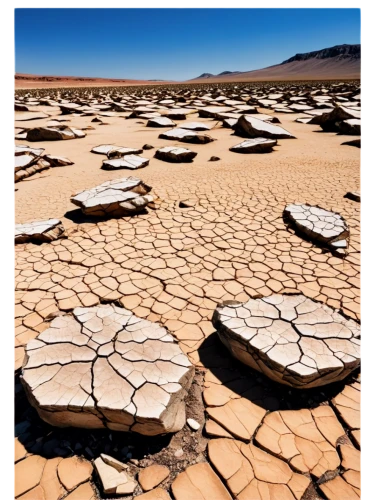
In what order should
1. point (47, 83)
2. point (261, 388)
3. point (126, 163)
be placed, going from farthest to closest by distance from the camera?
1. point (47, 83)
2. point (126, 163)
3. point (261, 388)

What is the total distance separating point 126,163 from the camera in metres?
5.25

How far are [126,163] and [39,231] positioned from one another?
269 cm

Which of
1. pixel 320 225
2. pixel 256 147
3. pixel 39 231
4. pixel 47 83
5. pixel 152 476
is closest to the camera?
pixel 152 476

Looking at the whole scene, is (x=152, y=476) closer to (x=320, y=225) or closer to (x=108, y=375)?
(x=108, y=375)

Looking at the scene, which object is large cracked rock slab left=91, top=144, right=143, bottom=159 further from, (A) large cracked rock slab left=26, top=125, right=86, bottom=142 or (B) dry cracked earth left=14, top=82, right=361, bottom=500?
(B) dry cracked earth left=14, top=82, right=361, bottom=500

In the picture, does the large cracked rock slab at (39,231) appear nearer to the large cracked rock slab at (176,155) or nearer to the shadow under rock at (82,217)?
the shadow under rock at (82,217)

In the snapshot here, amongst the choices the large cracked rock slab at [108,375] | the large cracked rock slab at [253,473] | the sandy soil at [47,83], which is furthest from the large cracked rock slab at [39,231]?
the sandy soil at [47,83]

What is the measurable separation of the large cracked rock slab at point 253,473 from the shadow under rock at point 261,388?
24cm

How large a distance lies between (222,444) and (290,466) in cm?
29

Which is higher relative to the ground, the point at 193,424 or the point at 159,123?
the point at 159,123

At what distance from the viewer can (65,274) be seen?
2490mm

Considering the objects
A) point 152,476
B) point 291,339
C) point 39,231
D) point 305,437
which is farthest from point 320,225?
point 39,231

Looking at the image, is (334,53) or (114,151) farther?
(334,53)

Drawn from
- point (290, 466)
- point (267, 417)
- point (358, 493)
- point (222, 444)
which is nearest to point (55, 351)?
point (222, 444)
